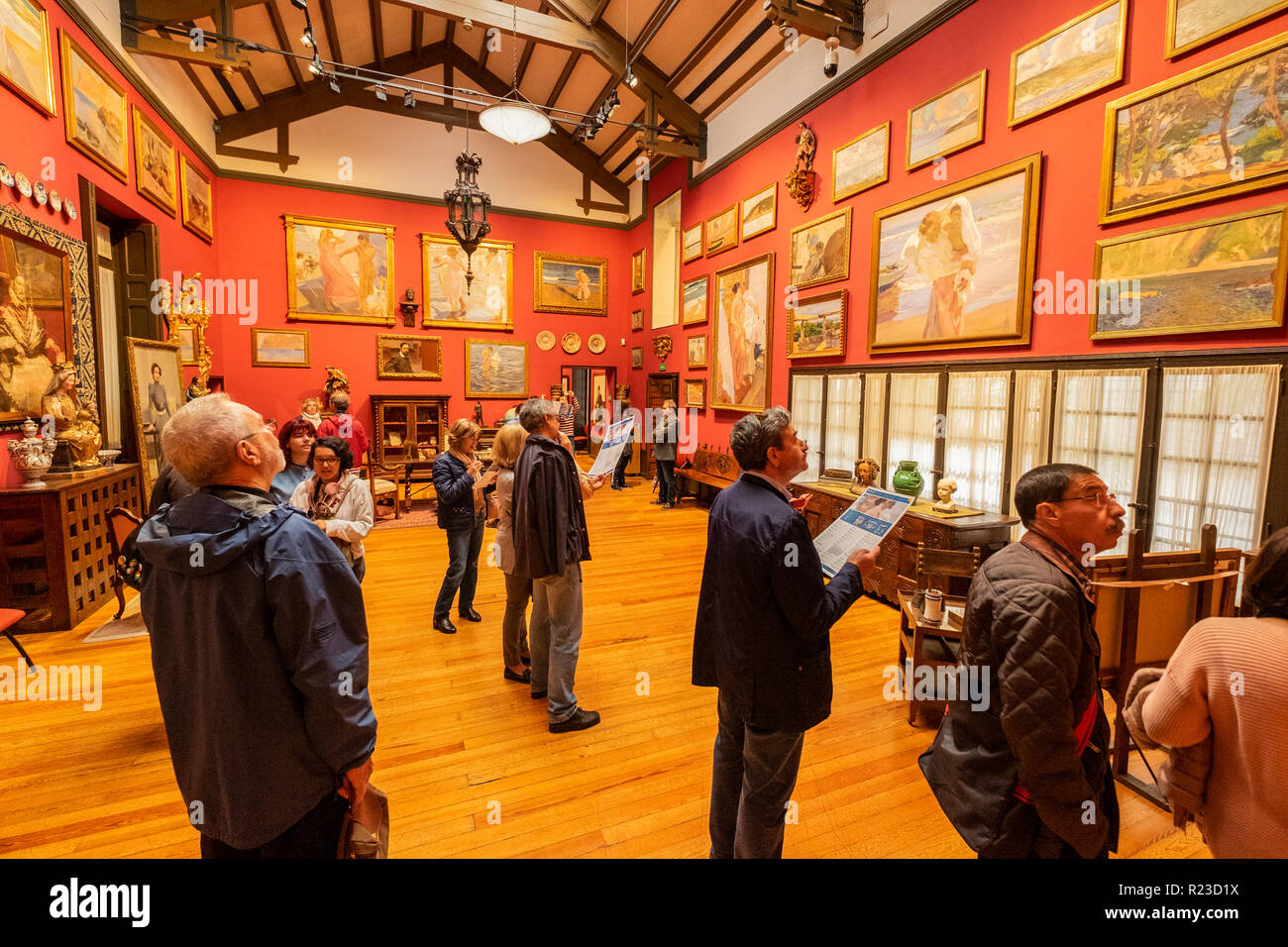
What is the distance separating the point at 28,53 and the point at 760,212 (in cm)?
805

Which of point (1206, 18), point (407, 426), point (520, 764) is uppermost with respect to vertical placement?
point (1206, 18)

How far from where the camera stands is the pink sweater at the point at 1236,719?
1239 mm

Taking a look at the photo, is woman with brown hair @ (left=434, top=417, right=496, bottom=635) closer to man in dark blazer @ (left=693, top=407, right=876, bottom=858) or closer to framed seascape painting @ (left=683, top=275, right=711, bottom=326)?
man in dark blazer @ (left=693, top=407, right=876, bottom=858)

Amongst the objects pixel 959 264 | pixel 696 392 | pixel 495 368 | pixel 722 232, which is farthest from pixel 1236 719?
pixel 495 368

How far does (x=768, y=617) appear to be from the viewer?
183 centimetres

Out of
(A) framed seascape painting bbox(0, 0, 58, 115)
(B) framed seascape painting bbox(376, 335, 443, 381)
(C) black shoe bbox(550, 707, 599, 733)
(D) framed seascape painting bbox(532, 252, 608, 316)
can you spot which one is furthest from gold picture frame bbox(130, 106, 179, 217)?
(C) black shoe bbox(550, 707, 599, 733)

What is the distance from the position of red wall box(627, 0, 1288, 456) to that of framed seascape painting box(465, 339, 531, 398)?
6534 mm

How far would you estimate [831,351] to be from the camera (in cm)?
741

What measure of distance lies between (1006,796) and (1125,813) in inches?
70.5

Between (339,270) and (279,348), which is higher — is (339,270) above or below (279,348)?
above

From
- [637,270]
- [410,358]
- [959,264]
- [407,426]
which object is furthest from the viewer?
[637,270]

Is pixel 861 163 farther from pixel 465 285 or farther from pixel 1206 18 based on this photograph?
pixel 465 285

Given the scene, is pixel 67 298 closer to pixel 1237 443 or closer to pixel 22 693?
pixel 22 693

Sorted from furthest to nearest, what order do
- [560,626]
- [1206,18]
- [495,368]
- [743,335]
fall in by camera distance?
[495,368] < [743,335] < [1206,18] < [560,626]
